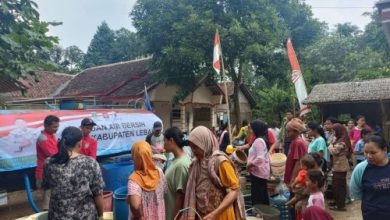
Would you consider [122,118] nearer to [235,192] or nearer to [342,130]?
[342,130]

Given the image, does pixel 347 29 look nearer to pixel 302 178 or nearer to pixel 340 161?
pixel 340 161

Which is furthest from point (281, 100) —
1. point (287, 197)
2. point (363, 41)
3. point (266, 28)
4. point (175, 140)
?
point (175, 140)

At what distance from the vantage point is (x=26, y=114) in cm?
662

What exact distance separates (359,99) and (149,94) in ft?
31.2

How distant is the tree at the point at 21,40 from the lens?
22.6 feet

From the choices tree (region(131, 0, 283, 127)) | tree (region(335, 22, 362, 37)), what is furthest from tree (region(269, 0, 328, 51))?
tree (region(131, 0, 283, 127))

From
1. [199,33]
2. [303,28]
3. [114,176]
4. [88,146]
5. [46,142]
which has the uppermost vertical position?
[303,28]

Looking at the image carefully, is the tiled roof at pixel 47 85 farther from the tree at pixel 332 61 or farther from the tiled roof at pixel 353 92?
the tree at pixel 332 61

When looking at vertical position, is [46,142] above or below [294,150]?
above

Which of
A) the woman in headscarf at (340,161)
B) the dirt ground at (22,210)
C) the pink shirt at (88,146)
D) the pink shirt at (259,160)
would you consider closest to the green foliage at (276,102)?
the dirt ground at (22,210)

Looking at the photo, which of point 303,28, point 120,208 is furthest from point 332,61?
point 120,208

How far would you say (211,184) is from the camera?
8.95ft

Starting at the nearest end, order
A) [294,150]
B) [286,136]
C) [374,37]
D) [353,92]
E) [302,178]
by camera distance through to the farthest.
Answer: [302,178] → [294,150] → [286,136] → [353,92] → [374,37]

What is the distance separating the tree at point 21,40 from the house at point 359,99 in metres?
11.6
